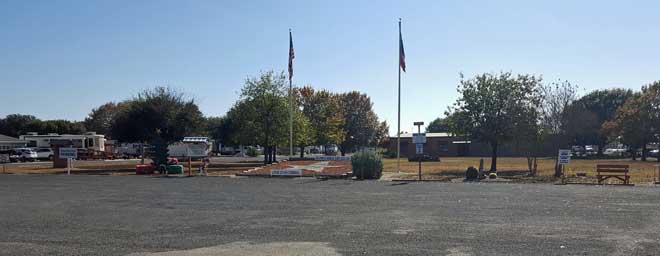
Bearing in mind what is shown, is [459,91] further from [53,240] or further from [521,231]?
[53,240]

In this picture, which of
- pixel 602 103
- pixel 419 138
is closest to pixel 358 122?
pixel 602 103

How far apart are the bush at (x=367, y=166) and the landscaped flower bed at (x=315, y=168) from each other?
4.62 feet

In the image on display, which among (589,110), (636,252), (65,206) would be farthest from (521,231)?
(589,110)

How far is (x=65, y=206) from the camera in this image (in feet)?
58.4

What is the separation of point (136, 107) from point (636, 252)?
4895 cm

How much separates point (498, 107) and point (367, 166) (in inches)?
487

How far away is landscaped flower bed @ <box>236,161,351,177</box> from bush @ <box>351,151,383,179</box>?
1409 millimetres

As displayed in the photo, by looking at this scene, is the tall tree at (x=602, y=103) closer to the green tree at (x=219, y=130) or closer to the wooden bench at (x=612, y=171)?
the green tree at (x=219, y=130)

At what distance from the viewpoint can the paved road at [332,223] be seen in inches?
413

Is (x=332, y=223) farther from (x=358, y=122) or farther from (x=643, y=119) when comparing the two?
(x=358, y=122)

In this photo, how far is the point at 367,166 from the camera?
3341 centimetres

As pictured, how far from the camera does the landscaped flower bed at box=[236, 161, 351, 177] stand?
36125mm

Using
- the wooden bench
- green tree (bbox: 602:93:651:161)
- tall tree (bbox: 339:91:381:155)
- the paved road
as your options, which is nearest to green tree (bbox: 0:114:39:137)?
tall tree (bbox: 339:91:381:155)

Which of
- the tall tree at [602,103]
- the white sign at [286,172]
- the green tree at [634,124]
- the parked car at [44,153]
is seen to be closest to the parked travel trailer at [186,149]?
the parked car at [44,153]
